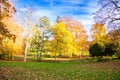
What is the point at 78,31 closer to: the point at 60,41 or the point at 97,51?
the point at 60,41

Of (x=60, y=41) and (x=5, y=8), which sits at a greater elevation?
(x=5, y=8)

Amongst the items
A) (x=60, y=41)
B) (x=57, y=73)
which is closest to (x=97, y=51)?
(x=60, y=41)

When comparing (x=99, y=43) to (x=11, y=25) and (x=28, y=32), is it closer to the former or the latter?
(x=28, y=32)

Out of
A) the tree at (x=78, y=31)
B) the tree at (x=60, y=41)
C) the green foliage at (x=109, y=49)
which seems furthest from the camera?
the tree at (x=78, y=31)

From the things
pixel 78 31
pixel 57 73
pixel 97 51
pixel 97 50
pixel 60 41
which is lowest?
pixel 57 73

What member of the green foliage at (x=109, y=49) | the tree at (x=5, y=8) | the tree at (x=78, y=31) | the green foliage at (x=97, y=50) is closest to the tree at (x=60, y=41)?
the green foliage at (x=97, y=50)

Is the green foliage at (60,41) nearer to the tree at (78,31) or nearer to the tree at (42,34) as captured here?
the tree at (42,34)

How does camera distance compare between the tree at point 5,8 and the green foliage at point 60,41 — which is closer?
the tree at point 5,8

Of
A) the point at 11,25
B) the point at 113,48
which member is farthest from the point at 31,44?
the point at 113,48

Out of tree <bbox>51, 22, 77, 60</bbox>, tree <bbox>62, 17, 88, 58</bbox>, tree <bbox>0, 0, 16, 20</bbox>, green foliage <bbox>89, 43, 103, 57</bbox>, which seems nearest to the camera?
tree <bbox>0, 0, 16, 20</bbox>

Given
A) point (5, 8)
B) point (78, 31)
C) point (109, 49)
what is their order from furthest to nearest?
point (78, 31) < point (109, 49) < point (5, 8)

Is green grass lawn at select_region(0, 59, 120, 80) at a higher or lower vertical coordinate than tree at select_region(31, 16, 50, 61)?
lower

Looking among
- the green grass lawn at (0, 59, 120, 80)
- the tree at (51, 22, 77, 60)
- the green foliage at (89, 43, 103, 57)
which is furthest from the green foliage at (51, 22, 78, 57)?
the green grass lawn at (0, 59, 120, 80)

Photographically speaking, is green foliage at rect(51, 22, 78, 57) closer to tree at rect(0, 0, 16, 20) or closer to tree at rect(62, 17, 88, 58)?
tree at rect(62, 17, 88, 58)
